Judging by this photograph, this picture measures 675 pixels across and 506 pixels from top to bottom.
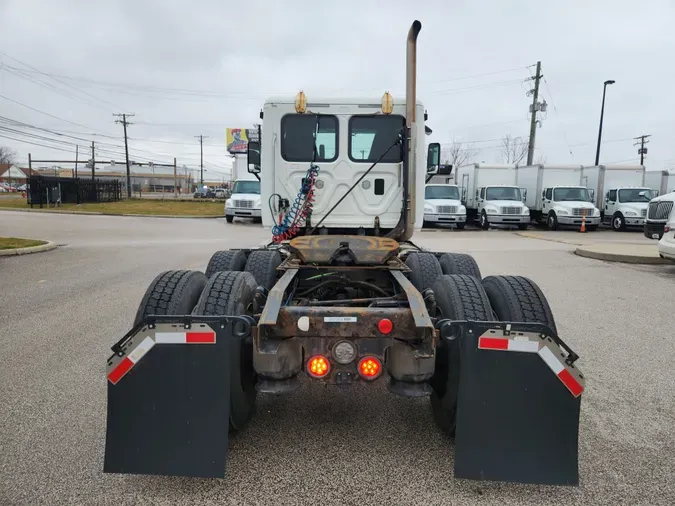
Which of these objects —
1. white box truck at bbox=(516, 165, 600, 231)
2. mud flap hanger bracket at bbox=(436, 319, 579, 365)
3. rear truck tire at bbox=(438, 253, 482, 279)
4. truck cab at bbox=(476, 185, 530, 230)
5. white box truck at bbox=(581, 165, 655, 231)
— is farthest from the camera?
truck cab at bbox=(476, 185, 530, 230)

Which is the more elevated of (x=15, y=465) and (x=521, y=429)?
(x=521, y=429)

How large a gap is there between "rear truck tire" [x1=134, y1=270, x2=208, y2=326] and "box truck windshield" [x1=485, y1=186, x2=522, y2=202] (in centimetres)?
2140

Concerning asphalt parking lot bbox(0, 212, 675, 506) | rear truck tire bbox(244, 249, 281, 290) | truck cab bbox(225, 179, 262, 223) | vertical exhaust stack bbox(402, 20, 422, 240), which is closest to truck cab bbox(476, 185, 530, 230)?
truck cab bbox(225, 179, 262, 223)

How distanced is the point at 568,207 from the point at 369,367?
21799mm

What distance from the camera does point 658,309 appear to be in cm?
694

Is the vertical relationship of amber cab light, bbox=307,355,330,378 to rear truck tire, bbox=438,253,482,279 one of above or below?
below

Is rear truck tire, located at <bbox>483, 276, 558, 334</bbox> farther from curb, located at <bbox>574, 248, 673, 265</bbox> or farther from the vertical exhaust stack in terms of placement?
curb, located at <bbox>574, 248, 673, 265</bbox>

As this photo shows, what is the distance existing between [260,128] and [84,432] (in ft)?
12.1

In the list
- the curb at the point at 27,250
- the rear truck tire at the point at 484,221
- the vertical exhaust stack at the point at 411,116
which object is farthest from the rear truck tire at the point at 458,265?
the rear truck tire at the point at 484,221

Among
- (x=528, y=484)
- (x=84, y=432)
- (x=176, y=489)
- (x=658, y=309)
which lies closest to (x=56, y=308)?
(x=84, y=432)

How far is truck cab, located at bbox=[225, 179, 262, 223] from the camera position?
76.1ft

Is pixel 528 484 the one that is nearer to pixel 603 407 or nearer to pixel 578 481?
pixel 578 481

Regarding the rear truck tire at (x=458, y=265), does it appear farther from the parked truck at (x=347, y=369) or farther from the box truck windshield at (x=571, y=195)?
the box truck windshield at (x=571, y=195)

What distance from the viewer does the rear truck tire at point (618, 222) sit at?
869 inches
